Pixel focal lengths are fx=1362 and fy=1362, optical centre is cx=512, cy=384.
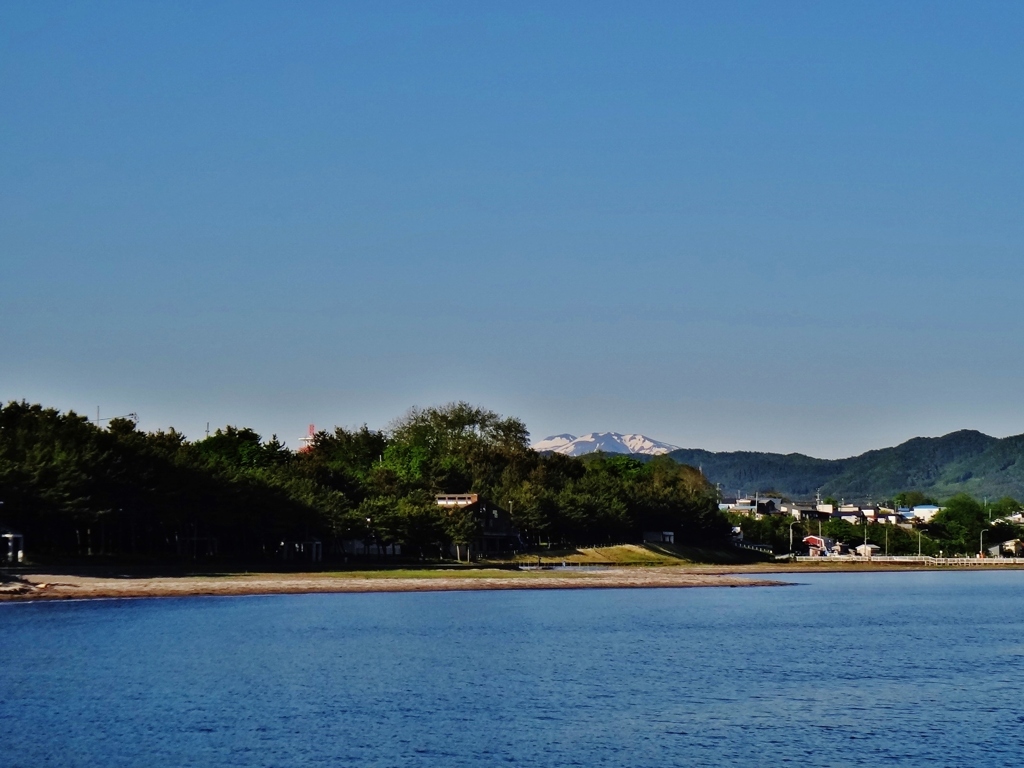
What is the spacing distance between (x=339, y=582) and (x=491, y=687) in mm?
52941

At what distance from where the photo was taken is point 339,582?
106m

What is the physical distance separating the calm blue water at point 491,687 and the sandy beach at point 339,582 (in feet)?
8.53

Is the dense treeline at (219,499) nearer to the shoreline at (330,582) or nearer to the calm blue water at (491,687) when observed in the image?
the shoreline at (330,582)

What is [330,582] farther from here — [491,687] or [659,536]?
[659,536]

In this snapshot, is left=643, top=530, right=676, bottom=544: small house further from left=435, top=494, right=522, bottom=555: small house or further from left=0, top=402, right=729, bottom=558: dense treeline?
left=435, top=494, right=522, bottom=555: small house

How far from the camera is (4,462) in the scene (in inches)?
3883

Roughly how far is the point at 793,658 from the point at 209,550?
2845 inches

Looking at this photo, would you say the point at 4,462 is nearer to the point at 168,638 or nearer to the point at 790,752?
the point at 168,638

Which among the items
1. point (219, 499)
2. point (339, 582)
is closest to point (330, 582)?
point (339, 582)

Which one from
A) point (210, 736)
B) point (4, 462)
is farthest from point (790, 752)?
point (4, 462)

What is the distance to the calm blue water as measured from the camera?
41.2 metres

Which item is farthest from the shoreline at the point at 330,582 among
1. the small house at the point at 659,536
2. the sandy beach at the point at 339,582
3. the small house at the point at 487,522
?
the small house at the point at 659,536

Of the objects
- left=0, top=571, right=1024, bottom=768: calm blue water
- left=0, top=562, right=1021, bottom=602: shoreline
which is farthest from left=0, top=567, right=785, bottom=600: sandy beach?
left=0, top=571, right=1024, bottom=768: calm blue water

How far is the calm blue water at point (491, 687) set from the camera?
41250mm
